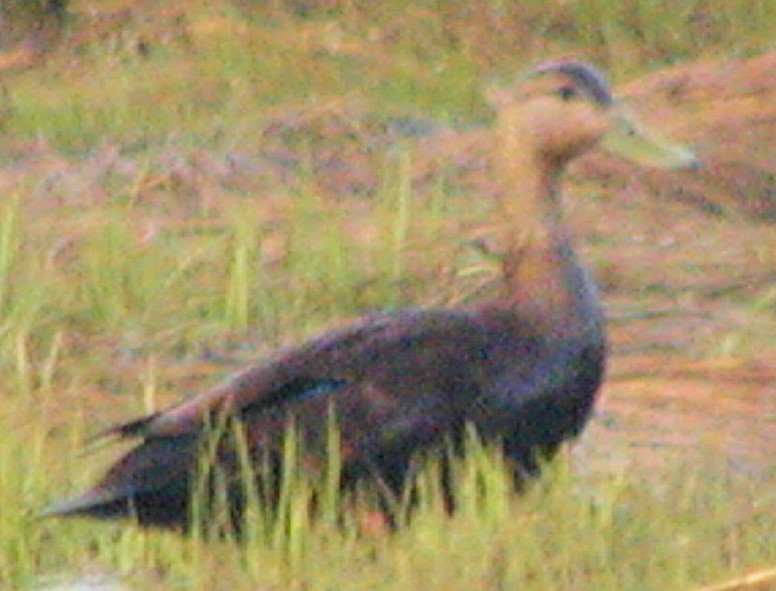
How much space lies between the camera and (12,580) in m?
6.57

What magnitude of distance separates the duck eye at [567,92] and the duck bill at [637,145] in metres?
0.12

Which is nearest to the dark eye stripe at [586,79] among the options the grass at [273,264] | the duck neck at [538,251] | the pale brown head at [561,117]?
the pale brown head at [561,117]

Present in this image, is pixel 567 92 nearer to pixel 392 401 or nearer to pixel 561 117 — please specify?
pixel 561 117

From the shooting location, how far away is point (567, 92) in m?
A: 7.98

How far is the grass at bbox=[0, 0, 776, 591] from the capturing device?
6383 mm

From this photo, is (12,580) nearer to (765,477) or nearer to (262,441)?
(262,441)

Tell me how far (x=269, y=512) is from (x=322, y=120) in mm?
5087

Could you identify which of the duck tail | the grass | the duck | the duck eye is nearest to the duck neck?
the duck

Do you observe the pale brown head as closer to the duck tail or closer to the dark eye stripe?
the dark eye stripe

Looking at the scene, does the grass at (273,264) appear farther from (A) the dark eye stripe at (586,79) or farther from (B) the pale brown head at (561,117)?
(A) the dark eye stripe at (586,79)

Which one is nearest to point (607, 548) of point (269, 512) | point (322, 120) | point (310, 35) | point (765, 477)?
point (269, 512)

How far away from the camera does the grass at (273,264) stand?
638 cm

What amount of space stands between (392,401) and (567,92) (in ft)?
3.75

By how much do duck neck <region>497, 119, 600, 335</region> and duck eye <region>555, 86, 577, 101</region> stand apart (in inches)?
5.1
